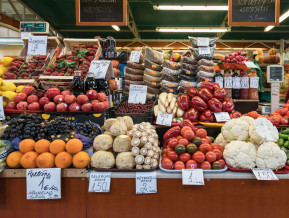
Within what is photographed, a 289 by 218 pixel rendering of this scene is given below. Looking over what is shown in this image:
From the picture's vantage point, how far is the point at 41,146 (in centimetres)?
166

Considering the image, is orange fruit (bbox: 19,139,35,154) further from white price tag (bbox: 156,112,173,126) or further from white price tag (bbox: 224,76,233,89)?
white price tag (bbox: 224,76,233,89)

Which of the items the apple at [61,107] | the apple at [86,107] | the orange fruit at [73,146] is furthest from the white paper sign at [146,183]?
the apple at [61,107]

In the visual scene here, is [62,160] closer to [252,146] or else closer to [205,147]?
[205,147]

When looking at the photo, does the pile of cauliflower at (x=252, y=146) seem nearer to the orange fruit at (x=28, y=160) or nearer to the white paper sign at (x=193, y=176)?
the white paper sign at (x=193, y=176)

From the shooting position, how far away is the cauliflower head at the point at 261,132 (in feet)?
5.61

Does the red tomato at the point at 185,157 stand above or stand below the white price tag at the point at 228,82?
below

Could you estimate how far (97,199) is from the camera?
5.18 feet

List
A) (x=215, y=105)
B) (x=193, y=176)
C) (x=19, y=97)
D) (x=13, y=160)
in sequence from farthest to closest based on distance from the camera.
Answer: (x=215, y=105)
(x=19, y=97)
(x=13, y=160)
(x=193, y=176)

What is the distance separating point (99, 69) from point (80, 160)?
52.9 inches

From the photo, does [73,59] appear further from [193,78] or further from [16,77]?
[193,78]

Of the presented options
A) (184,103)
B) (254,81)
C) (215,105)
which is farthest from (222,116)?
(254,81)

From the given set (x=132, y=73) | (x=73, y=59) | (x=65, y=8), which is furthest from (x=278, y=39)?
(x=73, y=59)

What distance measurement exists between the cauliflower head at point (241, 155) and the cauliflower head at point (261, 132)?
0.23 feet

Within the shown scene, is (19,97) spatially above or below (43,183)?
above
